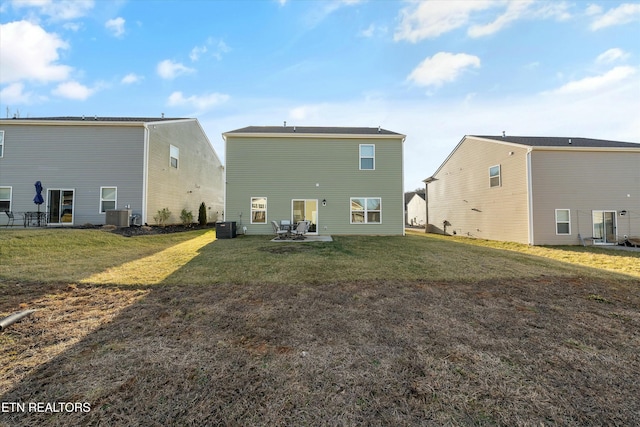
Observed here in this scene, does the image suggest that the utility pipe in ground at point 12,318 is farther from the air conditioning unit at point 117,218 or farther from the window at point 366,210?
the window at point 366,210

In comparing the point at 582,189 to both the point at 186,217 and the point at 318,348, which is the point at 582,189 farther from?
the point at 186,217

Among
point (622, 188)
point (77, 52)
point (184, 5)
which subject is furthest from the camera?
point (622, 188)

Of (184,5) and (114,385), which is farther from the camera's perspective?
(184,5)

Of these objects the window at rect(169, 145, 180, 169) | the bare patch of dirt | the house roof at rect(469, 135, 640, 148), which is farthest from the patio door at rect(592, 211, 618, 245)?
the window at rect(169, 145, 180, 169)

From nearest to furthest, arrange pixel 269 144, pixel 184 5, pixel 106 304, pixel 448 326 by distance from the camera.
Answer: pixel 448 326
pixel 106 304
pixel 184 5
pixel 269 144

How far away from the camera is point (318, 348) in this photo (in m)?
2.86

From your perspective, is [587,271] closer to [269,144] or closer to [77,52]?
[269,144]

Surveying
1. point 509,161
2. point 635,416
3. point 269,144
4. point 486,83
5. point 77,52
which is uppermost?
point 77,52

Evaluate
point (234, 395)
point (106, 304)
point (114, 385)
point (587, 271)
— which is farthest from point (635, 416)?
point (587, 271)

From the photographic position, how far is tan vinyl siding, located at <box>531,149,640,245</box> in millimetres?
13000

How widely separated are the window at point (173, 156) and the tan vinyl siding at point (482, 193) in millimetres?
20139

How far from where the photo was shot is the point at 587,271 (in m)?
7.06

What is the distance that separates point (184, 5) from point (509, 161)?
1761cm

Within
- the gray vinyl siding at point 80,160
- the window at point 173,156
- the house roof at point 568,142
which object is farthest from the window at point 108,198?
the house roof at point 568,142
